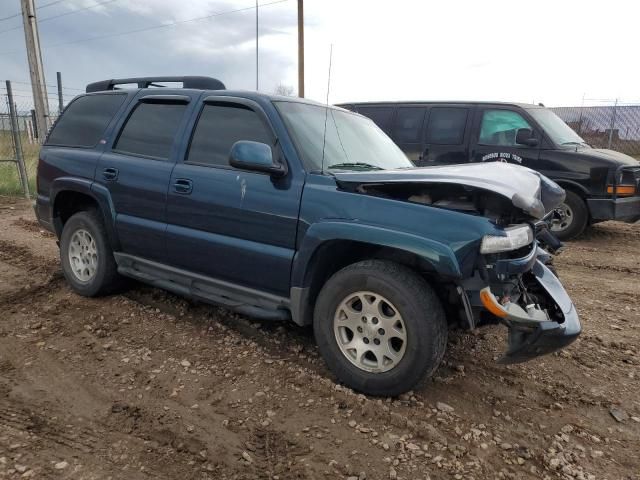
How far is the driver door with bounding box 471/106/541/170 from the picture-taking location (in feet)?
24.4

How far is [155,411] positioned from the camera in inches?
108

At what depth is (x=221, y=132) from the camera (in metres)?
3.62

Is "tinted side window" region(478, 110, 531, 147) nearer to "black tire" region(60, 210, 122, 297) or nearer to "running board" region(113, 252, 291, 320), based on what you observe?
"running board" region(113, 252, 291, 320)

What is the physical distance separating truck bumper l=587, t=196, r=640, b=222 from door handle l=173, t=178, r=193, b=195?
6075 mm

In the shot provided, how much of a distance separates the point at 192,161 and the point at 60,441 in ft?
6.75

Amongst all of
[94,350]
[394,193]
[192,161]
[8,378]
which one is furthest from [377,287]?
[8,378]

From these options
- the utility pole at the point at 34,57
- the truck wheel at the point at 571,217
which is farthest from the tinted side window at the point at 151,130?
the utility pole at the point at 34,57

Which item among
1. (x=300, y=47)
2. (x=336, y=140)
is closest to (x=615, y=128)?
(x=300, y=47)

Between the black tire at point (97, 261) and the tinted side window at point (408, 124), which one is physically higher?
the tinted side window at point (408, 124)

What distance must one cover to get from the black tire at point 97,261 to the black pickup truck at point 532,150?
5.31m

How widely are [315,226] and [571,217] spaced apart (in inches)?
230

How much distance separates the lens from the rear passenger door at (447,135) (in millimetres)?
7742

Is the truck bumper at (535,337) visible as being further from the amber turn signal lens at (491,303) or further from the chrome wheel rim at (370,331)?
the chrome wheel rim at (370,331)

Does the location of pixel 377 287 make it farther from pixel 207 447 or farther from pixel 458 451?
pixel 207 447
